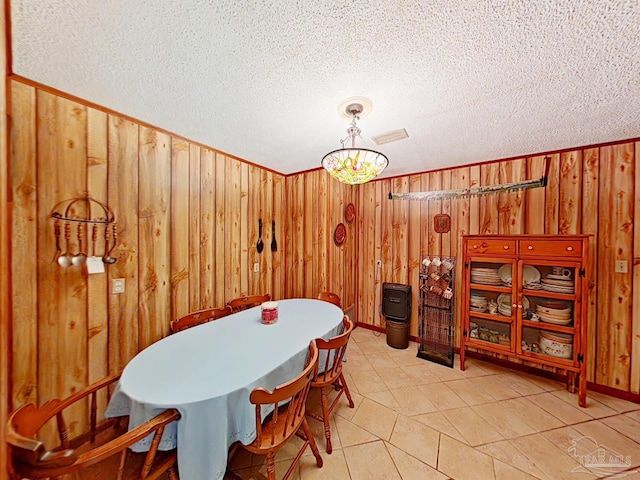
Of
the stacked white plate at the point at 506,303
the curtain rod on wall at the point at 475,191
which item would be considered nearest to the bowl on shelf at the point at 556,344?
the stacked white plate at the point at 506,303

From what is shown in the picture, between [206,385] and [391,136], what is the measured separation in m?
2.22

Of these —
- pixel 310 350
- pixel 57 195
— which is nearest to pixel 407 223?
pixel 310 350

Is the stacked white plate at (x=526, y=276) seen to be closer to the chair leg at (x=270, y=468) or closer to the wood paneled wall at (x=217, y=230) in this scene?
the wood paneled wall at (x=217, y=230)

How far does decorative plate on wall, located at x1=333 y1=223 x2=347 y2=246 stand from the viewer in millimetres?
3208

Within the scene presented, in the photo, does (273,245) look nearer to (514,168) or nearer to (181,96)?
(181,96)

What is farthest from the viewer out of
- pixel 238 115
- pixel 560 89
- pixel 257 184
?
pixel 257 184

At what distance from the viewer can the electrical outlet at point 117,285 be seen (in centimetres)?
173

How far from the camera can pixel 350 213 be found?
3541 millimetres

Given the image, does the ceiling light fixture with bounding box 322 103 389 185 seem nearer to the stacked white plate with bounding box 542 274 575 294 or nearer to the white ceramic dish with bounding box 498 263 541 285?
the white ceramic dish with bounding box 498 263 541 285

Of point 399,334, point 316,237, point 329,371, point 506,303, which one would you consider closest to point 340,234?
point 316,237

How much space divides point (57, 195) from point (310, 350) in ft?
6.18

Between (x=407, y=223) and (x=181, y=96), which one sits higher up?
(x=181, y=96)

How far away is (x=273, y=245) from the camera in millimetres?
3188

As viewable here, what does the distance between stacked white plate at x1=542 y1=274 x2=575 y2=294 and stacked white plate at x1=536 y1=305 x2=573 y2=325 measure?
176 mm
